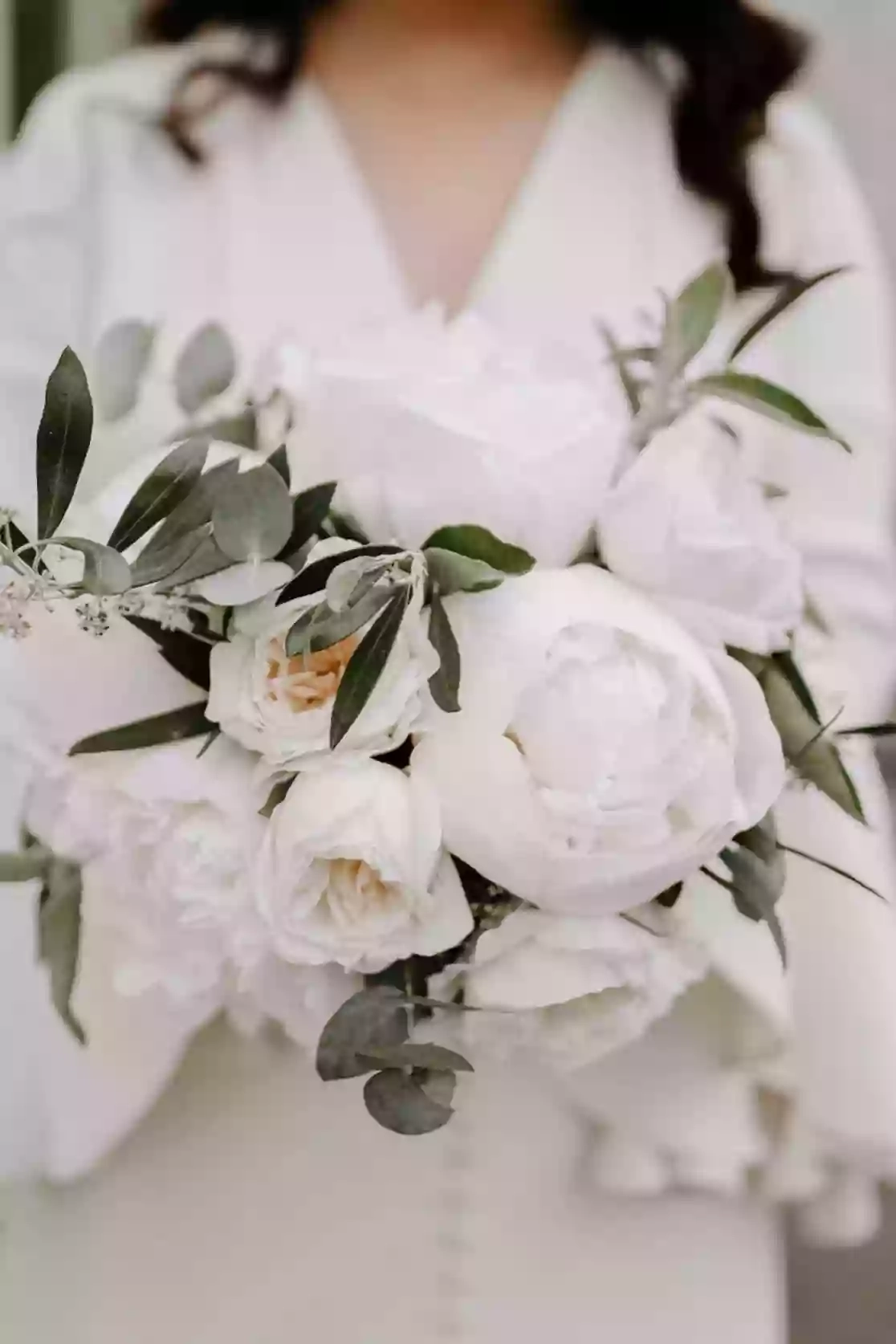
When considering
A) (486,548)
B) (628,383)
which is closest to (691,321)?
(628,383)

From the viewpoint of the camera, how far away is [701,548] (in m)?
0.32

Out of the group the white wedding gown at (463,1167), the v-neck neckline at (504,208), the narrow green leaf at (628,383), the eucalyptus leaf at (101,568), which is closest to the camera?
the eucalyptus leaf at (101,568)

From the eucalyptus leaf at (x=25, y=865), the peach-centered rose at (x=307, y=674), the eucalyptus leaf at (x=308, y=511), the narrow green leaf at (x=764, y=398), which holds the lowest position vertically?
the eucalyptus leaf at (x=25, y=865)

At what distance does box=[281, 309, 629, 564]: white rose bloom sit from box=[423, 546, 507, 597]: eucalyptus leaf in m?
0.02

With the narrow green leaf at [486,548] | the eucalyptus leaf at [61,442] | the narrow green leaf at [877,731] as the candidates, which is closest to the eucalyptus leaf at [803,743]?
the narrow green leaf at [877,731]

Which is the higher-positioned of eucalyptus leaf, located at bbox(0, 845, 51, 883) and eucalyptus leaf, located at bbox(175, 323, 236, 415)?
eucalyptus leaf, located at bbox(175, 323, 236, 415)

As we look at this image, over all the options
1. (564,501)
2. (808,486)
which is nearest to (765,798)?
(564,501)

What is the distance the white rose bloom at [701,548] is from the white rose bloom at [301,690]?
7 cm

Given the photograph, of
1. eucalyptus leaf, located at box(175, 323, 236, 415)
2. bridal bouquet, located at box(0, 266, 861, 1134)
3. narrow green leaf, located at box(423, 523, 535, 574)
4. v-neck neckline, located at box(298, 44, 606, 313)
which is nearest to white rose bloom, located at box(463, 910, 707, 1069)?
bridal bouquet, located at box(0, 266, 861, 1134)

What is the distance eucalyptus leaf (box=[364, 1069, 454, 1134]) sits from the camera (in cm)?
32

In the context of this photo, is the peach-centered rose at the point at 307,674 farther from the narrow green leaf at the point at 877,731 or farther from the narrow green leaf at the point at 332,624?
the narrow green leaf at the point at 877,731

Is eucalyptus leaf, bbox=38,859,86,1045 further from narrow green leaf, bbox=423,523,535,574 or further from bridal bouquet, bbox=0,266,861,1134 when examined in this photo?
narrow green leaf, bbox=423,523,535,574

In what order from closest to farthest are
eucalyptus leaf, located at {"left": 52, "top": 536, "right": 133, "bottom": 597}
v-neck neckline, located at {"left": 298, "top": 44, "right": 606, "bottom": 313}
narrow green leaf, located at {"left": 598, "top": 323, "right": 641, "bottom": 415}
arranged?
1. eucalyptus leaf, located at {"left": 52, "top": 536, "right": 133, "bottom": 597}
2. narrow green leaf, located at {"left": 598, "top": 323, "right": 641, "bottom": 415}
3. v-neck neckline, located at {"left": 298, "top": 44, "right": 606, "bottom": 313}

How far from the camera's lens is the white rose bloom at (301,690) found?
30 cm
